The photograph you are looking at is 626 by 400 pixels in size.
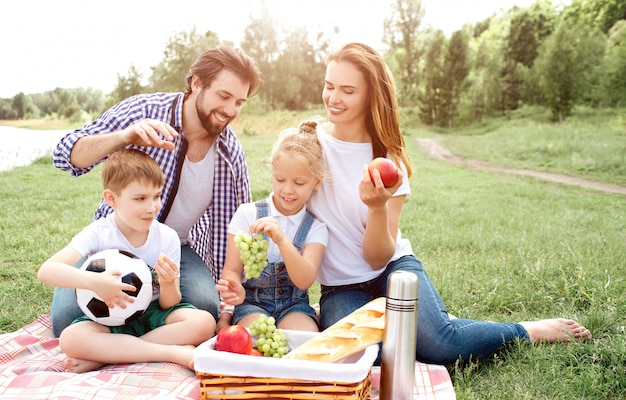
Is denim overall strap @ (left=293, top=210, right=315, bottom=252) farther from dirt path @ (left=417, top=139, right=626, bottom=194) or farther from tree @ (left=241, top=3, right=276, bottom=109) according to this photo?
tree @ (left=241, top=3, right=276, bottom=109)

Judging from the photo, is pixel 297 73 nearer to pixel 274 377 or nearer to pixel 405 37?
pixel 405 37

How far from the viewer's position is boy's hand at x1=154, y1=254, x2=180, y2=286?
2.74 metres

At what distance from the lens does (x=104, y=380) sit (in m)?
2.63

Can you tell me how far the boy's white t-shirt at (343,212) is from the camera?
10.8ft

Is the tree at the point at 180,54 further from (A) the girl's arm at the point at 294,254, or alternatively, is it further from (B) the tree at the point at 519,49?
(A) the girl's arm at the point at 294,254

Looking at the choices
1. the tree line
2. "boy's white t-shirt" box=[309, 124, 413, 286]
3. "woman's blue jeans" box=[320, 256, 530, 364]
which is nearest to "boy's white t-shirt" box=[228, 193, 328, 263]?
"boy's white t-shirt" box=[309, 124, 413, 286]

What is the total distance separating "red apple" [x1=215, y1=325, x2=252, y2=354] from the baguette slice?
0.67ft

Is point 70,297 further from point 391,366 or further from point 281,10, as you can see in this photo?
point 281,10

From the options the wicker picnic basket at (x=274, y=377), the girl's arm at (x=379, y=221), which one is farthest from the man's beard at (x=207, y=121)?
the wicker picnic basket at (x=274, y=377)

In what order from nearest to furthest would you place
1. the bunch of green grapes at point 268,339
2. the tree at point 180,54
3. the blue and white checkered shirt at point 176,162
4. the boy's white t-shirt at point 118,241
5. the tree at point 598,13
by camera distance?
the bunch of green grapes at point 268,339, the boy's white t-shirt at point 118,241, the blue and white checkered shirt at point 176,162, the tree at point 180,54, the tree at point 598,13

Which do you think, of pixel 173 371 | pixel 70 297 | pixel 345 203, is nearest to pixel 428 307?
pixel 345 203

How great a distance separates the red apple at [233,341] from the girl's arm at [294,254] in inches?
21.5

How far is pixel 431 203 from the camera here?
9.42 meters

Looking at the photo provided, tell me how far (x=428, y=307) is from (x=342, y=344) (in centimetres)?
86
